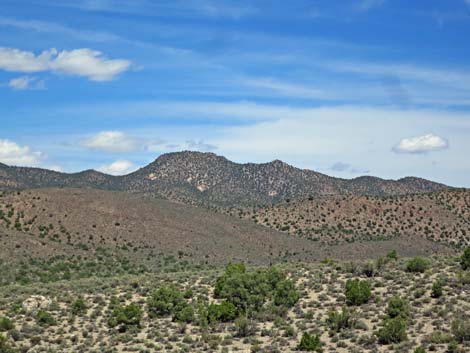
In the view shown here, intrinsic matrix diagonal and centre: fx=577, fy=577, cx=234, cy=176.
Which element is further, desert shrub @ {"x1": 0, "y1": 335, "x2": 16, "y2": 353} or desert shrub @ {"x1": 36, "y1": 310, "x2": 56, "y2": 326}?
desert shrub @ {"x1": 36, "y1": 310, "x2": 56, "y2": 326}

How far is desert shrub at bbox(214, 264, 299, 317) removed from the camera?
34.3 metres

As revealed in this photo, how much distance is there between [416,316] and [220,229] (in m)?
60.0

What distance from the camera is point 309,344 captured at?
26.9m

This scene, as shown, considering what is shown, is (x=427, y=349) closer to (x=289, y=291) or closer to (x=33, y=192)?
(x=289, y=291)

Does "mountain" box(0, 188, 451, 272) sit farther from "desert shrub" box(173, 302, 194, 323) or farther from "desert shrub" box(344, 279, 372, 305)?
"desert shrub" box(344, 279, 372, 305)

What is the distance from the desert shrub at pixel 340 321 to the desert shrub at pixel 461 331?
5322 millimetres

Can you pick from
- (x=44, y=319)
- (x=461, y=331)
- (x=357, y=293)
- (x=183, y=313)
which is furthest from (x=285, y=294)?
(x=44, y=319)

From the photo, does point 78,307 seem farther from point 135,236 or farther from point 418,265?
point 135,236

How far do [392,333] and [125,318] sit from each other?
586 inches

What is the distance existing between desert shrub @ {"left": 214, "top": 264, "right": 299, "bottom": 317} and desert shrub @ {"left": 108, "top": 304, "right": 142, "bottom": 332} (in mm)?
5452

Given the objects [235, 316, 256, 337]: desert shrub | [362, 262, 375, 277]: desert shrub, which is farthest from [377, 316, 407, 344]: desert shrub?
[362, 262, 375, 277]: desert shrub

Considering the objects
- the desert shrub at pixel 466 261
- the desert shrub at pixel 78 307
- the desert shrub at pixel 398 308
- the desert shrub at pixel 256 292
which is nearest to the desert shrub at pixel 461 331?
the desert shrub at pixel 398 308

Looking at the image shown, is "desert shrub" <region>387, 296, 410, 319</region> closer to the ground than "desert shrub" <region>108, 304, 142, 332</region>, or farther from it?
farther from it

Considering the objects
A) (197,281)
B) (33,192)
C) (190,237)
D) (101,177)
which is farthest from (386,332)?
(101,177)
